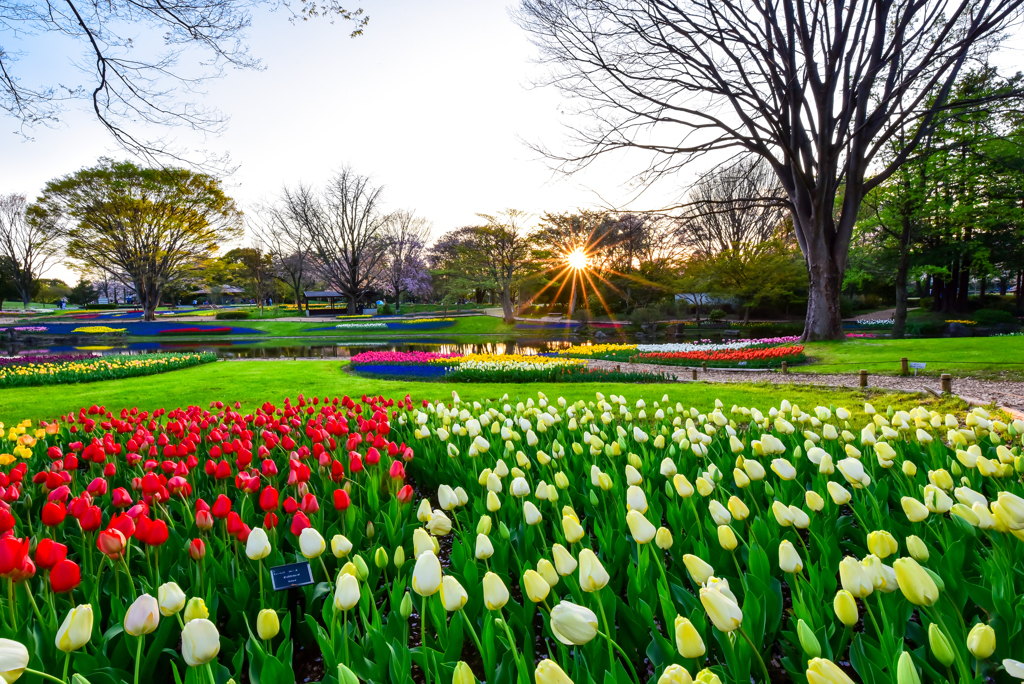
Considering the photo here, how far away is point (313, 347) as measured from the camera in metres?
21.9

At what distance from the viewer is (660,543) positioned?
1676 millimetres

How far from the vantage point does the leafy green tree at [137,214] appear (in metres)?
28.6

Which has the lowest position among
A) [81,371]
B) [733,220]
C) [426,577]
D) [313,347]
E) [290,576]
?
[313,347]

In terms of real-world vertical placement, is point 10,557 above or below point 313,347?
above

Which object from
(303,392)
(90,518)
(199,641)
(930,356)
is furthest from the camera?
(930,356)

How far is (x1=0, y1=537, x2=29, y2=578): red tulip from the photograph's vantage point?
5.04 ft

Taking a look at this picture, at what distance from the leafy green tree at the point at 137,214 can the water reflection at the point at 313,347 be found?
9.19m

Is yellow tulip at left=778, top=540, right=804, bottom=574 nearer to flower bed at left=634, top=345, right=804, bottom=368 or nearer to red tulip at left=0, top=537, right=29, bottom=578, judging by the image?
red tulip at left=0, top=537, right=29, bottom=578

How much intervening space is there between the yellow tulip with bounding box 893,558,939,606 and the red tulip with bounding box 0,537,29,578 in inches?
92.5

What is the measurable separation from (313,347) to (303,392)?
13919 millimetres

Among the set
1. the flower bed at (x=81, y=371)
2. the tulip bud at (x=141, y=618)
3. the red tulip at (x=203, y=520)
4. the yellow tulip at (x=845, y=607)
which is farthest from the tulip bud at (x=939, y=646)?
the flower bed at (x=81, y=371)

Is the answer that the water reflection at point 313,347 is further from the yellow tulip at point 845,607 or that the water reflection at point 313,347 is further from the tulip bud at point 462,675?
the tulip bud at point 462,675

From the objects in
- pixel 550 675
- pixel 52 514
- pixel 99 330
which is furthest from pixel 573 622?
pixel 99 330

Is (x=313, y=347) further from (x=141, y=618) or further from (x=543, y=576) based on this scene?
(x=543, y=576)
